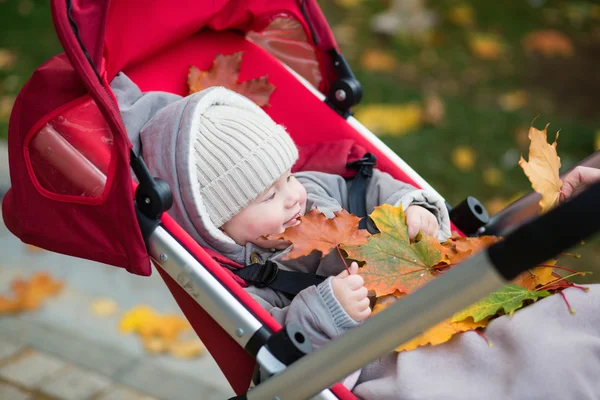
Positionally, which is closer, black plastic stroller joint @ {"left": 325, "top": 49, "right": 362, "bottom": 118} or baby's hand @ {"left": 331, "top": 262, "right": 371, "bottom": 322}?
baby's hand @ {"left": 331, "top": 262, "right": 371, "bottom": 322}

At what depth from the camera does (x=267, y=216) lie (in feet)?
5.50

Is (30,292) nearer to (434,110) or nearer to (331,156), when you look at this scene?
(331,156)

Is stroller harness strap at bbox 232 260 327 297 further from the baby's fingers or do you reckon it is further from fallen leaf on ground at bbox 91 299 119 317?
fallen leaf on ground at bbox 91 299 119 317

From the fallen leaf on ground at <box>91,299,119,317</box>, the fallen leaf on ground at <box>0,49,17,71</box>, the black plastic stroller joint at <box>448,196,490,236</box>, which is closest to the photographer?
the black plastic stroller joint at <box>448,196,490,236</box>

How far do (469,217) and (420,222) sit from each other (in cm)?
24

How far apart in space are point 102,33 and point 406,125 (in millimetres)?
2301

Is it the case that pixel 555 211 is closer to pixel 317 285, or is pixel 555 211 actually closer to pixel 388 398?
pixel 388 398

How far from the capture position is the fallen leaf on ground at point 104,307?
251cm

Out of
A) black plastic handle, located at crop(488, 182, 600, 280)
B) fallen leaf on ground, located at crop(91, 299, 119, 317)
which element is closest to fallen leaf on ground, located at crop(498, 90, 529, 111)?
fallen leaf on ground, located at crop(91, 299, 119, 317)

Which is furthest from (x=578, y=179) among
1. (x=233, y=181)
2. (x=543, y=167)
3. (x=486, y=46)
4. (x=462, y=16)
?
(x=462, y=16)

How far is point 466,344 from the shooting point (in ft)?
4.41

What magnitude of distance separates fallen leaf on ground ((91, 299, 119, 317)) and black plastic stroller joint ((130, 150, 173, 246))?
118cm

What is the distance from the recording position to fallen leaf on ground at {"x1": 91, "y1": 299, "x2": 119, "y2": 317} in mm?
2508

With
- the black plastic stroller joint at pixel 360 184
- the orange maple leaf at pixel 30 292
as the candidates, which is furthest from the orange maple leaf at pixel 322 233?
the orange maple leaf at pixel 30 292
